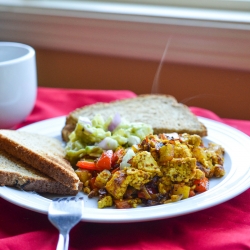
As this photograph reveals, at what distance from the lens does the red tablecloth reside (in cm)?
132

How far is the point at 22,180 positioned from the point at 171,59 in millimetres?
1470

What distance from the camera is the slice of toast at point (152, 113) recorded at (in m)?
2.05

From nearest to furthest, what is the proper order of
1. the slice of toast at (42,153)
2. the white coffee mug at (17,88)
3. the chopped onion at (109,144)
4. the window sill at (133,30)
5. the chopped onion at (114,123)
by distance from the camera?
the slice of toast at (42,153)
the chopped onion at (109,144)
the chopped onion at (114,123)
the white coffee mug at (17,88)
the window sill at (133,30)

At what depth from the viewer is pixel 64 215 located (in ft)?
4.29

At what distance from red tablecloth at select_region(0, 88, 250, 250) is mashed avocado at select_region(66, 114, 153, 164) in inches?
13.4

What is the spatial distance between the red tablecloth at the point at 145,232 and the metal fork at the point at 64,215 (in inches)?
3.1

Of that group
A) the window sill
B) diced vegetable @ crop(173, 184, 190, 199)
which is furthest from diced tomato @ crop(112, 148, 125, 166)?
the window sill

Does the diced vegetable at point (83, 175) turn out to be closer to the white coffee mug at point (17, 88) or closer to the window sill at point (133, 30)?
the white coffee mug at point (17, 88)

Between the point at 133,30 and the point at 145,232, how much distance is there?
1626mm

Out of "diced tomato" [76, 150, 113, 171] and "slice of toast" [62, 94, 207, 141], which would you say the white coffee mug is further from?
"diced tomato" [76, 150, 113, 171]

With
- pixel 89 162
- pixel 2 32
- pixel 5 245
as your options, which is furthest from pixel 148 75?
pixel 5 245

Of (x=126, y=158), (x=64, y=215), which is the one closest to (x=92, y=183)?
(x=126, y=158)

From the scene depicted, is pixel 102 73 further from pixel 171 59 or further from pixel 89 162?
pixel 89 162

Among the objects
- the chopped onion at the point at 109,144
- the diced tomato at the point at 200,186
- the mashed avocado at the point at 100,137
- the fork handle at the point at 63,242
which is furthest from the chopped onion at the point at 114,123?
the fork handle at the point at 63,242
